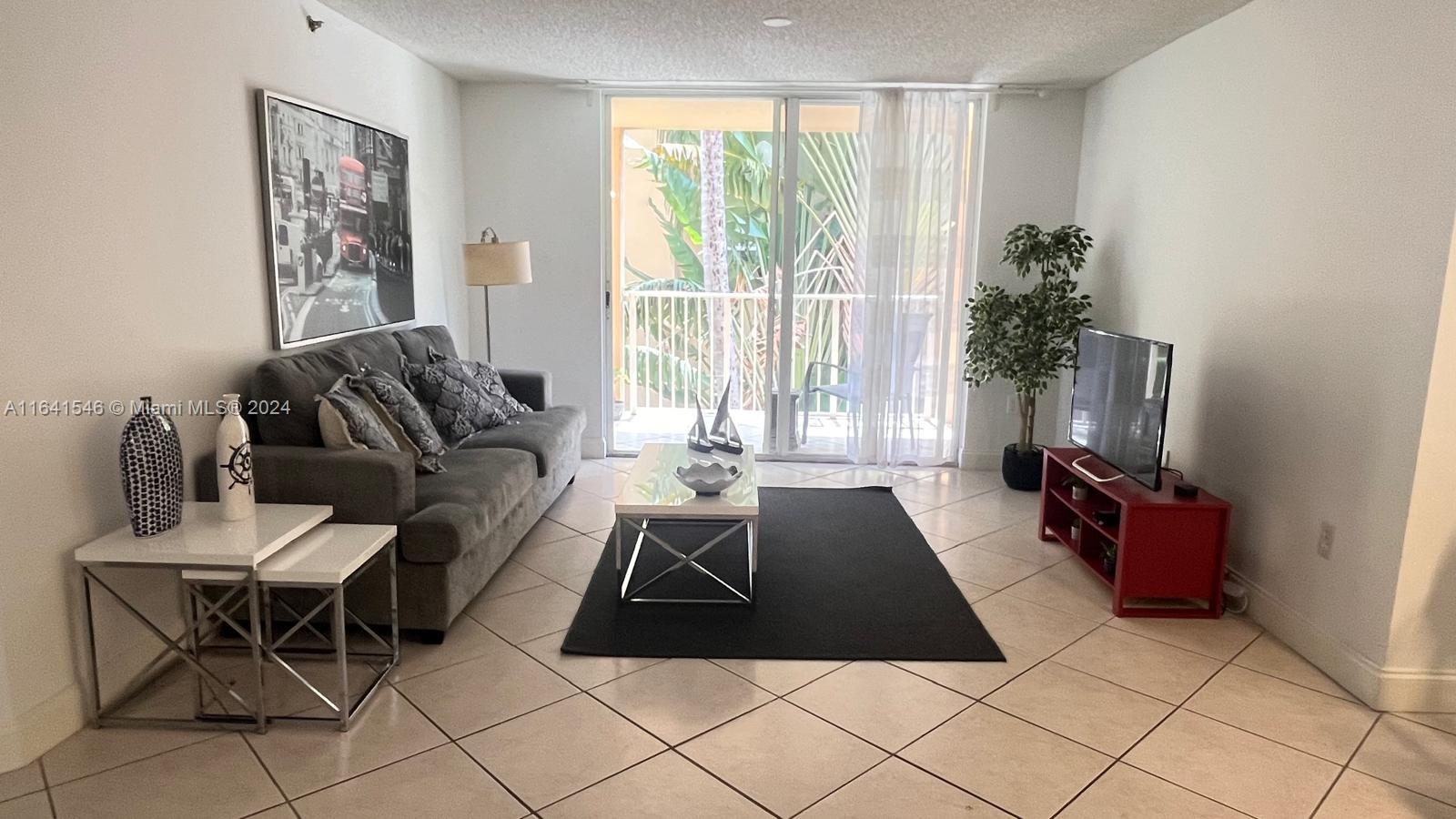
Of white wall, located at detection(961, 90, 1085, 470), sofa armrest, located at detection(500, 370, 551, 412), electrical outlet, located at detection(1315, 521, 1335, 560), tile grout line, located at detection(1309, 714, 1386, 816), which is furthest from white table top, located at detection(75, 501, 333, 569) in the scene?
white wall, located at detection(961, 90, 1085, 470)

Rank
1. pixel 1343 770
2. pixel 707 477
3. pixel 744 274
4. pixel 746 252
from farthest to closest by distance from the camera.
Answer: pixel 744 274 → pixel 746 252 → pixel 707 477 → pixel 1343 770

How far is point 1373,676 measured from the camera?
108 inches

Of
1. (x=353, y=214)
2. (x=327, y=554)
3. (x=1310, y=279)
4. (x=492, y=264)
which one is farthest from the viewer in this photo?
(x=492, y=264)

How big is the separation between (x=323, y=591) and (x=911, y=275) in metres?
3.92

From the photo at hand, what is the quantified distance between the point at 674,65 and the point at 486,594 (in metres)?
3.08

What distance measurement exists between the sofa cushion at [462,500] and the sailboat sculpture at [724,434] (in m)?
0.88

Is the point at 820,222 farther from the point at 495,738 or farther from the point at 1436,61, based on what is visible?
the point at 495,738

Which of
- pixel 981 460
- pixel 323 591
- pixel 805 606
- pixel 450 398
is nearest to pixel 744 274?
pixel 981 460

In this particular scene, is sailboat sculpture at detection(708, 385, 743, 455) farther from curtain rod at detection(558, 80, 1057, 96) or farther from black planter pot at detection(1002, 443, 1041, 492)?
curtain rod at detection(558, 80, 1057, 96)

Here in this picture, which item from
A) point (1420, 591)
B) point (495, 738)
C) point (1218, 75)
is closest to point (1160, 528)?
point (1420, 591)

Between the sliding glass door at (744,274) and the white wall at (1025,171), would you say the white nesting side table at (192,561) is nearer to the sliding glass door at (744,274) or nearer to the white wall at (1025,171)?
the sliding glass door at (744,274)

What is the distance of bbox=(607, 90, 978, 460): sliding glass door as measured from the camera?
567 cm

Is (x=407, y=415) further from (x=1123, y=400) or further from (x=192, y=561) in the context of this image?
(x=1123, y=400)

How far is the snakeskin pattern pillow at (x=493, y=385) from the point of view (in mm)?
4535
